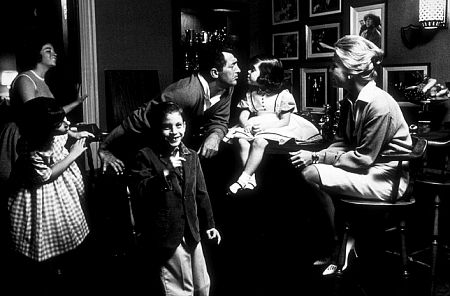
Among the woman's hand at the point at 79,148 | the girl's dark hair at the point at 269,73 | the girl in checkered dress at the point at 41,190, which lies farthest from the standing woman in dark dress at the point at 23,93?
the girl's dark hair at the point at 269,73

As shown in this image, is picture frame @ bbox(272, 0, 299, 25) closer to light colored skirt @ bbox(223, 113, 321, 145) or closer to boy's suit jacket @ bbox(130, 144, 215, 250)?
light colored skirt @ bbox(223, 113, 321, 145)

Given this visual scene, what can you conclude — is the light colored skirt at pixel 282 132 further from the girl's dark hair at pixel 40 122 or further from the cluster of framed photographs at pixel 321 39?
the girl's dark hair at pixel 40 122

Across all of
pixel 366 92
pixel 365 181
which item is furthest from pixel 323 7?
pixel 365 181

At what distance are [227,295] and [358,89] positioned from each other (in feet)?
4.98

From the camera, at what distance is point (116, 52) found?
18.1 ft

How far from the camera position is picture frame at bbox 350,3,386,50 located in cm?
466

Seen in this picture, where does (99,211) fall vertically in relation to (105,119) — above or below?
below

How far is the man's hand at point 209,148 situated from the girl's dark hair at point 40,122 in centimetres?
89

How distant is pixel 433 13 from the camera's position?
4.09 meters

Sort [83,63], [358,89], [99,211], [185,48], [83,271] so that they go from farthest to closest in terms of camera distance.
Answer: [185,48] < [83,63] < [99,211] < [83,271] < [358,89]

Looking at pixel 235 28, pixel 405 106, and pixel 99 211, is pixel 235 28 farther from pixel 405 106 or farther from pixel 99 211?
pixel 99 211

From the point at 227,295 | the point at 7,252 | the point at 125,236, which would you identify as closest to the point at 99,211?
the point at 125,236

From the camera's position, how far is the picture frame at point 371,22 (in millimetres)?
4664

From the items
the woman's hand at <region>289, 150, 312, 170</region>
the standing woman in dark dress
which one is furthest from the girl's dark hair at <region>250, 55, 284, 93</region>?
the standing woman in dark dress
